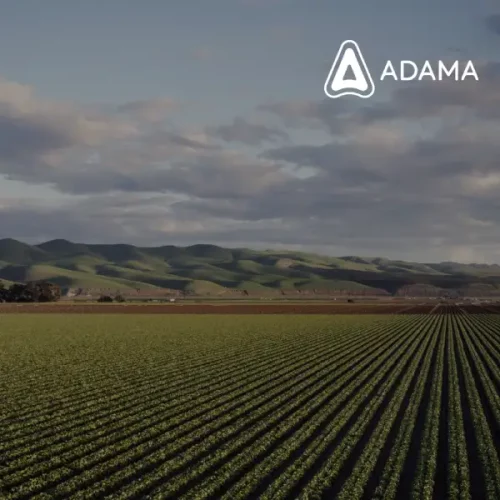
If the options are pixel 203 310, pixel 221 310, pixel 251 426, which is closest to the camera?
pixel 251 426

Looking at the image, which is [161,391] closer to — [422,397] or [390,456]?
[422,397]

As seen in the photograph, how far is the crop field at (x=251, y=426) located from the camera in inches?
626

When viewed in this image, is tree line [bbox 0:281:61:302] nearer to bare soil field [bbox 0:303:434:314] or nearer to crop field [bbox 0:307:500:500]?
bare soil field [bbox 0:303:434:314]

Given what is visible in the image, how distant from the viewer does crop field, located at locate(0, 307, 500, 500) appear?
15.9m

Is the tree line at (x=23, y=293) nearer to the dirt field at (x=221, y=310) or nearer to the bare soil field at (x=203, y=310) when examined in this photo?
the dirt field at (x=221, y=310)

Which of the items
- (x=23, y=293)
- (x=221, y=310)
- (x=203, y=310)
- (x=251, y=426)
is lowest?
(x=23, y=293)

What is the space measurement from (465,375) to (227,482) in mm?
22408

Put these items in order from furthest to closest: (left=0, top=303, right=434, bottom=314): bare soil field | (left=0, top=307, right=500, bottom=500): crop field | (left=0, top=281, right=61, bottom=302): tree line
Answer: (left=0, top=281, right=61, bottom=302): tree line < (left=0, top=303, right=434, bottom=314): bare soil field < (left=0, top=307, right=500, bottom=500): crop field

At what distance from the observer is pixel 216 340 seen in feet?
192

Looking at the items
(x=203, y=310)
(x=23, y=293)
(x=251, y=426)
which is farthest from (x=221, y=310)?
(x=251, y=426)

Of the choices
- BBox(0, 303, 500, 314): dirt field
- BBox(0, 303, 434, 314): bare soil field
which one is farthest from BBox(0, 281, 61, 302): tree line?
BBox(0, 303, 434, 314): bare soil field

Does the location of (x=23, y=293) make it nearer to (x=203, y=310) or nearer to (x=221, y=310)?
(x=203, y=310)

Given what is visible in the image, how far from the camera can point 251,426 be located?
22.1m

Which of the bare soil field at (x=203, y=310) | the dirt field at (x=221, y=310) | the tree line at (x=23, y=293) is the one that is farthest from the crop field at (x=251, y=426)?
the tree line at (x=23, y=293)
